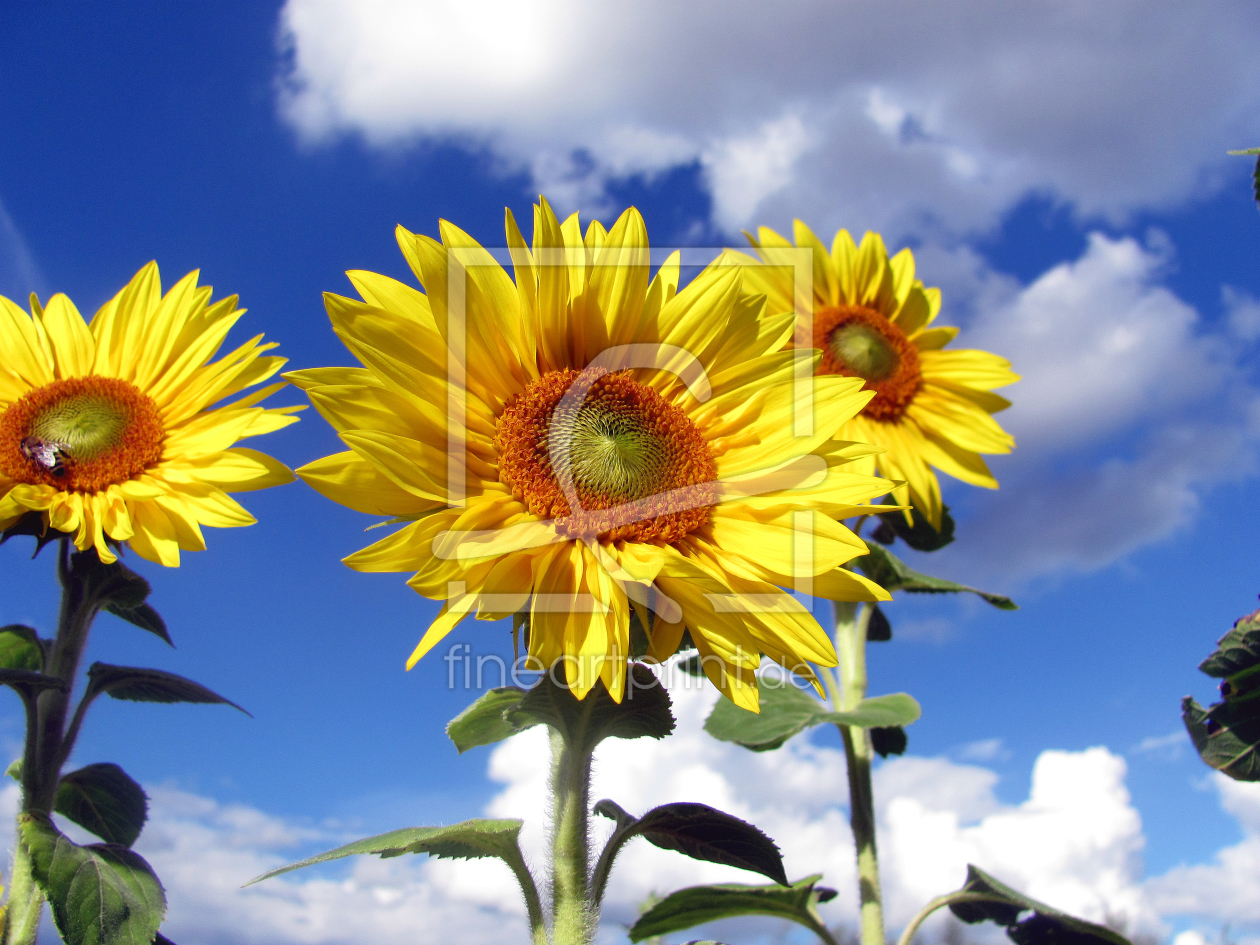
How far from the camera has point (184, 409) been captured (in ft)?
12.3

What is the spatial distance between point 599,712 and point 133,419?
96.5 inches

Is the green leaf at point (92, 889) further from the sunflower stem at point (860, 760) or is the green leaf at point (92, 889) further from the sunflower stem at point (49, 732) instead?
the sunflower stem at point (860, 760)

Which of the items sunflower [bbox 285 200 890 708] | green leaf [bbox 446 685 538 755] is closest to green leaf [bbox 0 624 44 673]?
green leaf [bbox 446 685 538 755]

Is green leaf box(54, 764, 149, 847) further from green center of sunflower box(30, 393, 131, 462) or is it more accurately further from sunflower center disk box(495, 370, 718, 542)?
sunflower center disk box(495, 370, 718, 542)

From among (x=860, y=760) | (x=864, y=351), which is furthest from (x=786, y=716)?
(x=864, y=351)

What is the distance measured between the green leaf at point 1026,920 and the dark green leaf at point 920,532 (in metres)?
1.42

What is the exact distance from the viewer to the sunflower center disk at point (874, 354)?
4789 mm

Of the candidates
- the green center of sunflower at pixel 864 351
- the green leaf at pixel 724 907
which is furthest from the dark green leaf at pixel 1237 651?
the green center of sunflower at pixel 864 351

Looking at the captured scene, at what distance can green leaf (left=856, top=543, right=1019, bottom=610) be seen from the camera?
161 inches

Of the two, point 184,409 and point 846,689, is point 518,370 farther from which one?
point 846,689

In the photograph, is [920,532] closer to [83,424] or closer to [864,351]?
[864,351]

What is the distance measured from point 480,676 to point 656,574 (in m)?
A: 0.77

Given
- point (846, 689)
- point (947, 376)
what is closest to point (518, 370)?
point (846, 689)

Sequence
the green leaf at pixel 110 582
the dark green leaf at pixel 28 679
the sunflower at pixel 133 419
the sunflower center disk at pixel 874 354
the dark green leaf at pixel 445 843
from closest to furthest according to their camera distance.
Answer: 1. the dark green leaf at pixel 445 843
2. the dark green leaf at pixel 28 679
3. the green leaf at pixel 110 582
4. the sunflower at pixel 133 419
5. the sunflower center disk at pixel 874 354
